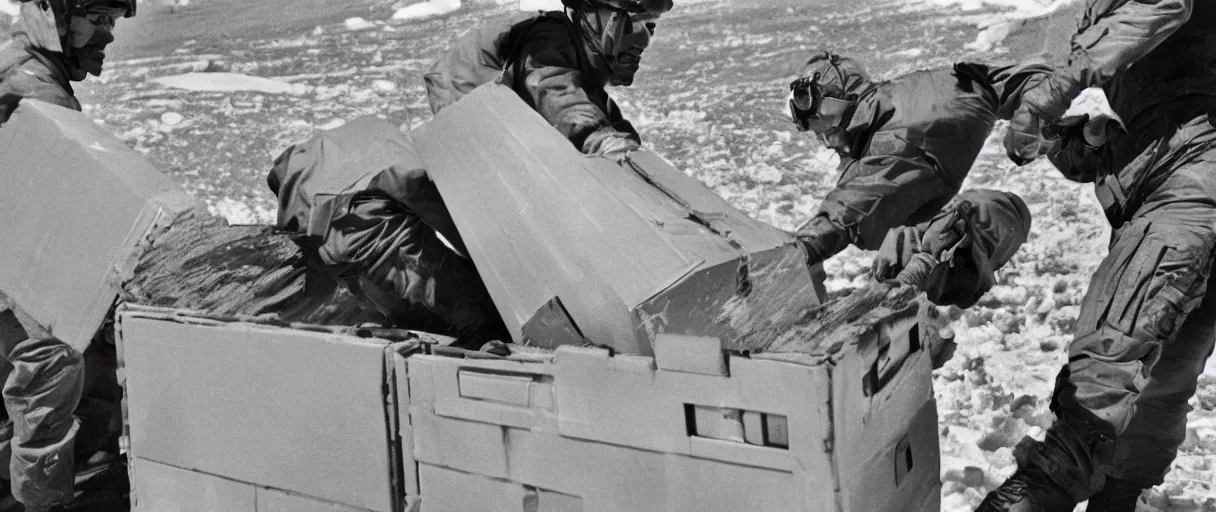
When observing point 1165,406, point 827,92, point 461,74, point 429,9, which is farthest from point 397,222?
point 429,9

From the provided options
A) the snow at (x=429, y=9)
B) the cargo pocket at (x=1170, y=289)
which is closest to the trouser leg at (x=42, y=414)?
the cargo pocket at (x=1170, y=289)

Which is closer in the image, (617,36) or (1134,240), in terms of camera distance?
(1134,240)

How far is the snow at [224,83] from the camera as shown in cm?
823

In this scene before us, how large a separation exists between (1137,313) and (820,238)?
3.47 ft

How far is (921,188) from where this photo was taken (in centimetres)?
383

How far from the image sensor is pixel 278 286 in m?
3.12

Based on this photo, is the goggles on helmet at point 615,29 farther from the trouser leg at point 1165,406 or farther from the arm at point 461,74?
the trouser leg at point 1165,406

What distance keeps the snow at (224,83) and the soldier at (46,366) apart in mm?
4064

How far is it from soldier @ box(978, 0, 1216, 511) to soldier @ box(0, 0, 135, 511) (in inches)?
110

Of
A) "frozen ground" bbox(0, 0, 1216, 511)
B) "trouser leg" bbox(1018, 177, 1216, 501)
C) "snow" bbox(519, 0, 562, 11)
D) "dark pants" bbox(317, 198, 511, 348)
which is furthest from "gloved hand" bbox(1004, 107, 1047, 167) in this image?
"snow" bbox(519, 0, 562, 11)

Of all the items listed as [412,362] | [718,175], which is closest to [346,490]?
[412,362]

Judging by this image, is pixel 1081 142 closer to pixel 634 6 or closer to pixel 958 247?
pixel 958 247

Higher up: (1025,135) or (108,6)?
(108,6)

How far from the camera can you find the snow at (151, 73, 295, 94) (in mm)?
8234
